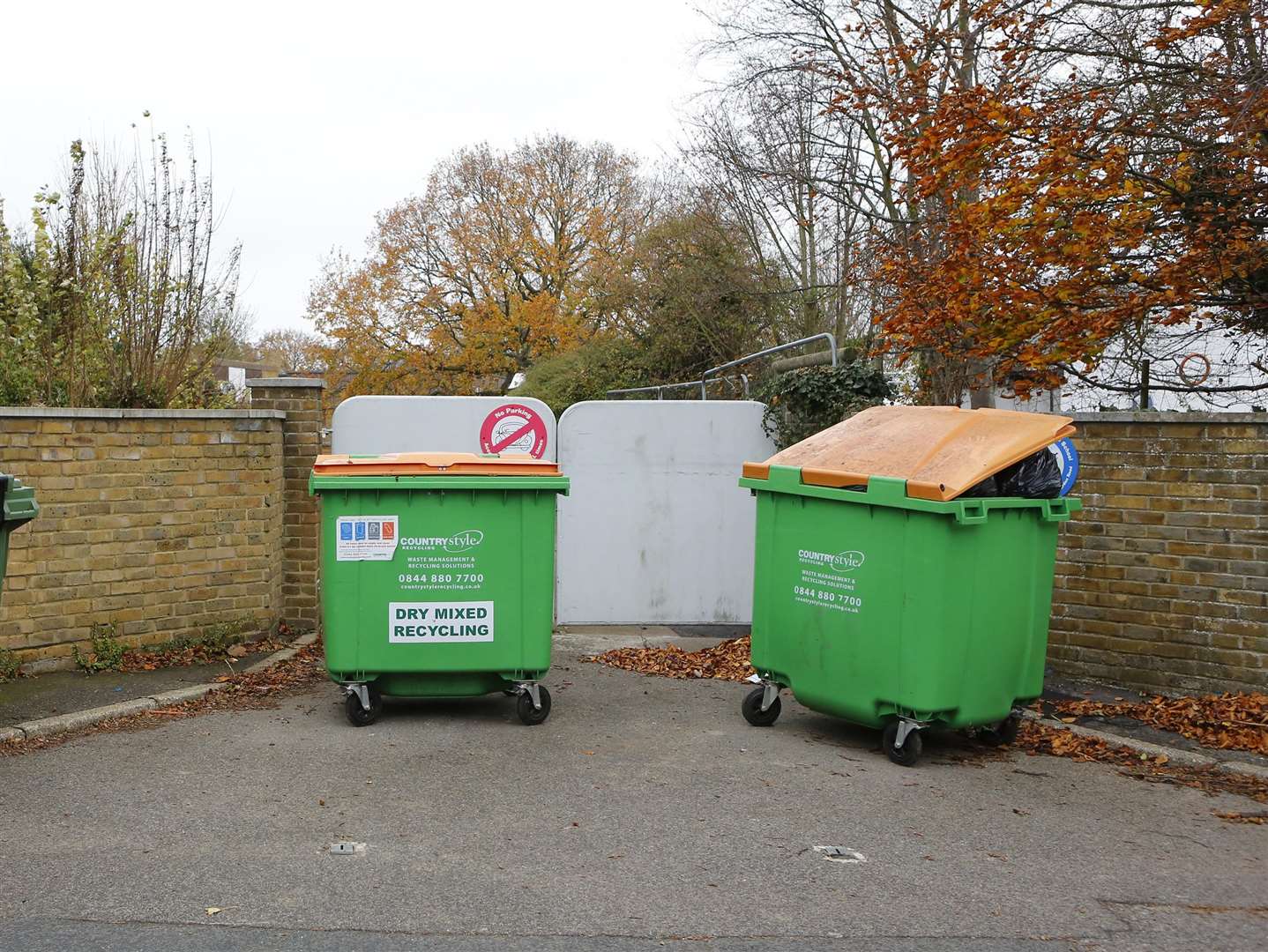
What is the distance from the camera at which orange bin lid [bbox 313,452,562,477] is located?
6316 mm

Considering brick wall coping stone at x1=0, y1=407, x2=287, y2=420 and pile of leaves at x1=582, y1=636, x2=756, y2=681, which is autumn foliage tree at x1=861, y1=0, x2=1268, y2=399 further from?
brick wall coping stone at x1=0, y1=407, x2=287, y2=420

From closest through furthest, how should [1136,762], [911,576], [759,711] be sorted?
[911,576] < [1136,762] < [759,711]

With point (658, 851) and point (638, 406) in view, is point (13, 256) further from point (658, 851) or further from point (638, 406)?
point (658, 851)

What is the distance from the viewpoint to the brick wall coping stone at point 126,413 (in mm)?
7098

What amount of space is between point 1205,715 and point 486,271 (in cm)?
3272

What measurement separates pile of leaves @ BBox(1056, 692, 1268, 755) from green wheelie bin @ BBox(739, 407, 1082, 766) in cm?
84

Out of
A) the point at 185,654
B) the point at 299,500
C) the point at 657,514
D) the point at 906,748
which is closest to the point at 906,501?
the point at 906,748

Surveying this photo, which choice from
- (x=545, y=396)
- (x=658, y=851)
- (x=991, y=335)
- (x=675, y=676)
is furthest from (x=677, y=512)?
(x=545, y=396)

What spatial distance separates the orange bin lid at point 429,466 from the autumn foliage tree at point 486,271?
94.9 ft

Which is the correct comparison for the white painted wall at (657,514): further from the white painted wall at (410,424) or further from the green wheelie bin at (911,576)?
the green wheelie bin at (911,576)

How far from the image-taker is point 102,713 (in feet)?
20.8

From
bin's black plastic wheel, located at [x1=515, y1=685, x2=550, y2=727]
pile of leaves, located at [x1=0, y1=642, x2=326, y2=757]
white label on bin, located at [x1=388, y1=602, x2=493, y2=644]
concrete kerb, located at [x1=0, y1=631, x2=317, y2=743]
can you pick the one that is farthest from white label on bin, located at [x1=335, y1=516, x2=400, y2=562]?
concrete kerb, located at [x1=0, y1=631, x2=317, y2=743]

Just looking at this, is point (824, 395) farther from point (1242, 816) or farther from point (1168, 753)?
point (1242, 816)

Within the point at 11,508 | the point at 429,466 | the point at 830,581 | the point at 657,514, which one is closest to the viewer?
the point at 11,508
